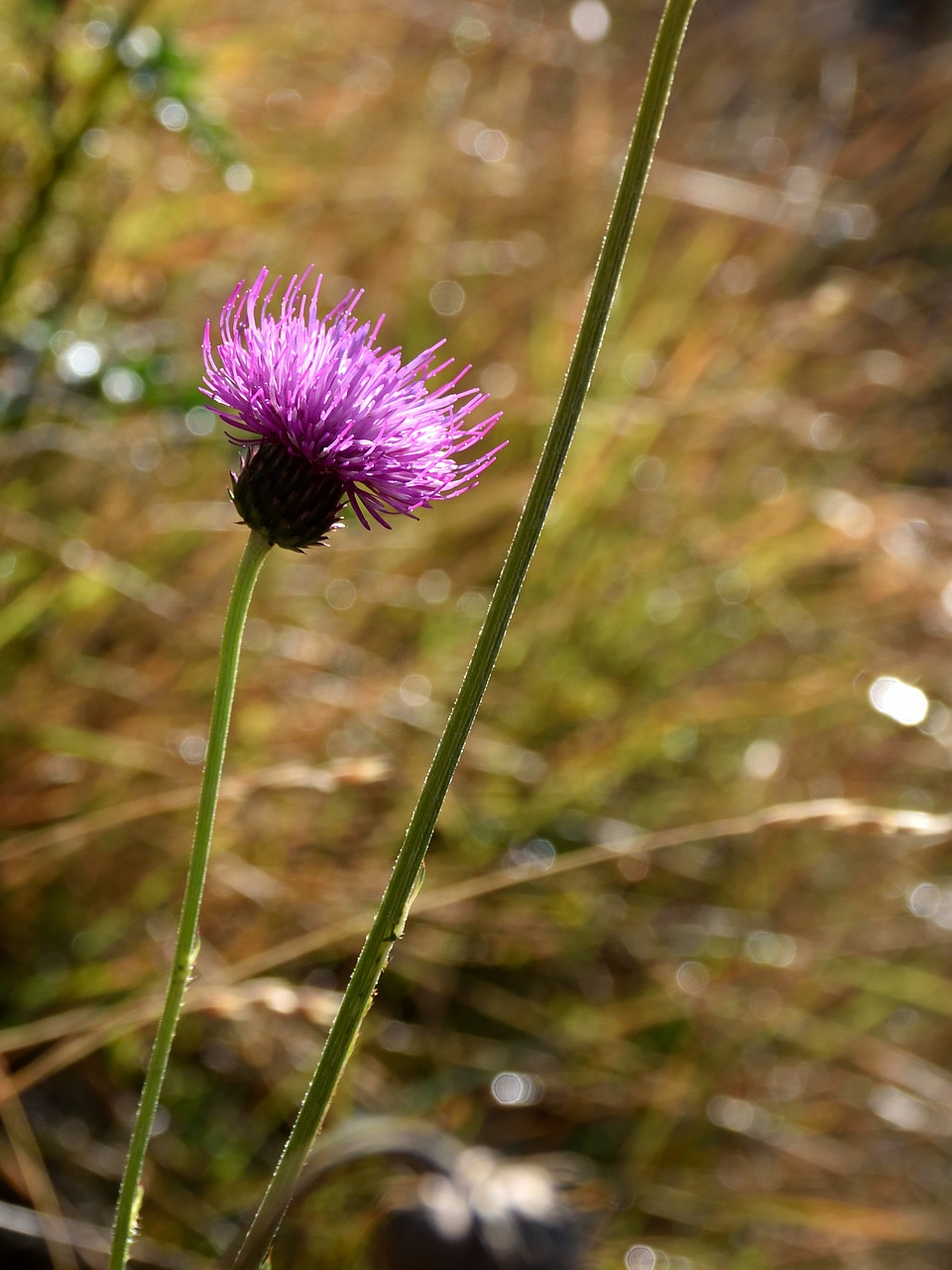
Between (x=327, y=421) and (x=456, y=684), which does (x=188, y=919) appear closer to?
(x=327, y=421)

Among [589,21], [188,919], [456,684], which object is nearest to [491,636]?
[188,919]

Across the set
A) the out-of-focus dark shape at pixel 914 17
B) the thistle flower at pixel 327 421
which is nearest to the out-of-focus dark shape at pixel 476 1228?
the thistle flower at pixel 327 421

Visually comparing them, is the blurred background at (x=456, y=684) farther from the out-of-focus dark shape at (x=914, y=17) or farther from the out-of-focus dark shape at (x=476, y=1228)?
the out-of-focus dark shape at (x=914, y=17)

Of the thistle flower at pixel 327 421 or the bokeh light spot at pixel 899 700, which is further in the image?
the bokeh light spot at pixel 899 700

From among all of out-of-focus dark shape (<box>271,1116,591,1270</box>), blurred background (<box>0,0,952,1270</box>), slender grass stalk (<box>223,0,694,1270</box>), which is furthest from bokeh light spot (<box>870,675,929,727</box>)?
slender grass stalk (<box>223,0,694,1270</box>)

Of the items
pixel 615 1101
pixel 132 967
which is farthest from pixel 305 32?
pixel 615 1101

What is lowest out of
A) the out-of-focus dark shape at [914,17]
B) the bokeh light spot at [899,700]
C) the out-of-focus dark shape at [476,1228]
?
the out-of-focus dark shape at [476,1228]
